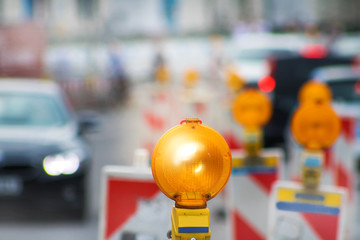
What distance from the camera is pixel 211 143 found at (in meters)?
2.91

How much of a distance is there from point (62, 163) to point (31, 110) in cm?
130

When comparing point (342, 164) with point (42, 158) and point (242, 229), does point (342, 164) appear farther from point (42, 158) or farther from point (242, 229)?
point (42, 158)

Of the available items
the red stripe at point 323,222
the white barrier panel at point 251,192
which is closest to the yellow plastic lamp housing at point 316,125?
the red stripe at point 323,222

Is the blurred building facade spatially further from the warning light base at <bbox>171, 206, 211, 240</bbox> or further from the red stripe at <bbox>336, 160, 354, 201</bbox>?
the warning light base at <bbox>171, 206, 211, 240</bbox>

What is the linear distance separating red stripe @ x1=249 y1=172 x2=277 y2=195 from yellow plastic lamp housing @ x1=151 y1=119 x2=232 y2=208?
2.87 meters

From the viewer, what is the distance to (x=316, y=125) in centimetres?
454

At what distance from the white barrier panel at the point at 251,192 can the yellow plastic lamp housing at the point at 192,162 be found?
2.81 m

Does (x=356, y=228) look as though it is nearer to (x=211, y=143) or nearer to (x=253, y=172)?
(x=253, y=172)

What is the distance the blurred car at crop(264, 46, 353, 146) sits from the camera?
12953 millimetres

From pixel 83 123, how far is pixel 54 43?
21.7 meters

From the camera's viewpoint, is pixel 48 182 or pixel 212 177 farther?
pixel 48 182

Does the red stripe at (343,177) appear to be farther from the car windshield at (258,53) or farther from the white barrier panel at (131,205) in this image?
the car windshield at (258,53)

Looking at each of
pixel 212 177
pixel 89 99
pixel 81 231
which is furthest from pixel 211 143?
pixel 89 99

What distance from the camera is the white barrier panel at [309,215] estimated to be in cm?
432
